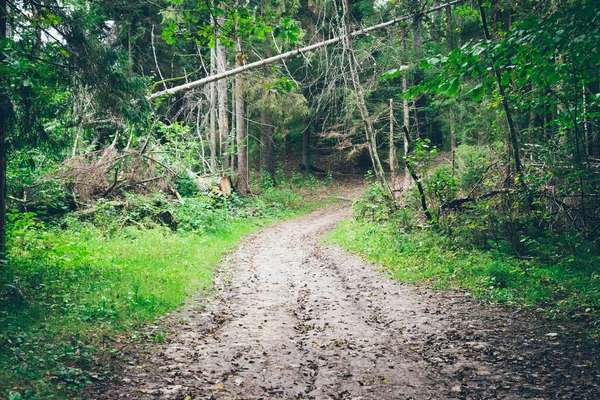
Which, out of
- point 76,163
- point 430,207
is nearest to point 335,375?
point 430,207

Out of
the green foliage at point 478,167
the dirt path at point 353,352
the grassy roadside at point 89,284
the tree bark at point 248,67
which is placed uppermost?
the tree bark at point 248,67

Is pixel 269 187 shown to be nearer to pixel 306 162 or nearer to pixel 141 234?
pixel 306 162

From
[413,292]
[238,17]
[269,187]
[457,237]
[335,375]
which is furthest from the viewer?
[269,187]

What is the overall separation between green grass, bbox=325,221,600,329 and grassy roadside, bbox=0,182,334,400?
4892mm

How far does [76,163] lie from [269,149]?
14.8 metres

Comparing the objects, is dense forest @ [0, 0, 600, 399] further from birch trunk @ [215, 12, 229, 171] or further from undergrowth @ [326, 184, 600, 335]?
birch trunk @ [215, 12, 229, 171]

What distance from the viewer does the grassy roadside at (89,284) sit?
4555 millimetres

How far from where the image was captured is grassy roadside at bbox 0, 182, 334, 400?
14.9ft

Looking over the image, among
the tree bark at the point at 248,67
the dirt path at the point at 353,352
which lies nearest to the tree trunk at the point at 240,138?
the tree bark at the point at 248,67

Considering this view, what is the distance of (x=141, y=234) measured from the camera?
12.2 meters

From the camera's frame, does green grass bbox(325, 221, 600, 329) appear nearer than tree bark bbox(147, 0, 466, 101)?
Yes

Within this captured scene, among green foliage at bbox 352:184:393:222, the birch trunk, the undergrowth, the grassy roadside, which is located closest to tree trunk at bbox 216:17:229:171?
the birch trunk

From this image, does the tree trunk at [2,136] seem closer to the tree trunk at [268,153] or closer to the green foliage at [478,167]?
the green foliage at [478,167]

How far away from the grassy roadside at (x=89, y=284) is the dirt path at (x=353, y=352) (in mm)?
594
